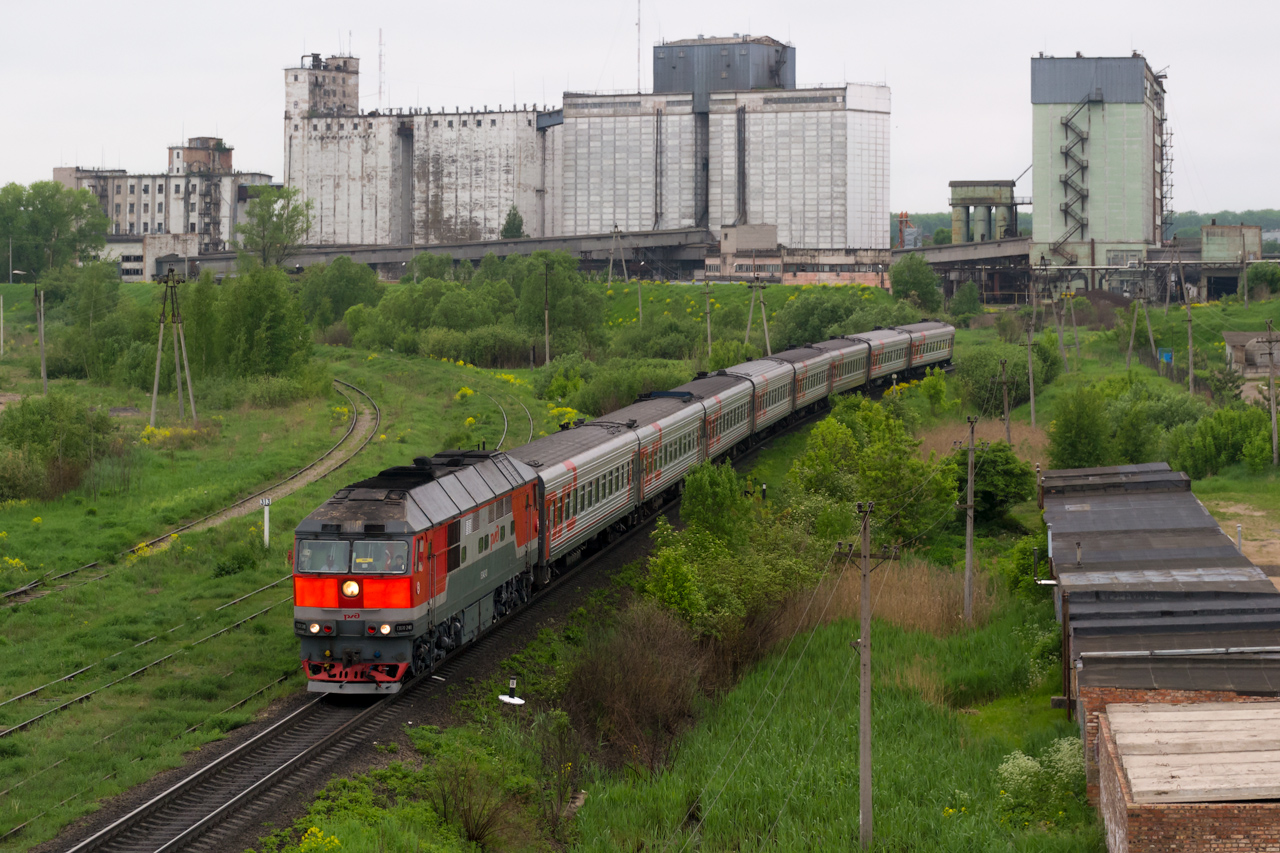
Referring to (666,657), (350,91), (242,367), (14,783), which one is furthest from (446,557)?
(350,91)

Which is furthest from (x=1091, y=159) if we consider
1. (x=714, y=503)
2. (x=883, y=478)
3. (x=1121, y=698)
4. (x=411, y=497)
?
(x=411, y=497)

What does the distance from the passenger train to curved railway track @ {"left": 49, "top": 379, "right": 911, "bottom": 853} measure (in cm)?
52

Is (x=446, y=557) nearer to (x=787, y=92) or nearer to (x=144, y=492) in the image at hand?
(x=144, y=492)

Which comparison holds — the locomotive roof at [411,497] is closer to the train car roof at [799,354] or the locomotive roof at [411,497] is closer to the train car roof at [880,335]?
the train car roof at [799,354]

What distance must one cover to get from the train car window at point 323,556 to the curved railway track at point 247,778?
8.36 feet

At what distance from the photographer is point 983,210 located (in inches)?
5866

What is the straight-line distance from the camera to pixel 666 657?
2653cm

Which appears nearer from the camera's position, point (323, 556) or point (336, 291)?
point (323, 556)

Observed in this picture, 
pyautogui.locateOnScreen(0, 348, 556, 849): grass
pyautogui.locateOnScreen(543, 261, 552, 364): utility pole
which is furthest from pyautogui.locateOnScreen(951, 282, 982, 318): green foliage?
pyautogui.locateOnScreen(0, 348, 556, 849): grass

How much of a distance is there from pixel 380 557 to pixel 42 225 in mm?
143100

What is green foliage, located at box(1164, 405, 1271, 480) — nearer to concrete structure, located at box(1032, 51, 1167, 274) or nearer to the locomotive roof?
the locomotive roof

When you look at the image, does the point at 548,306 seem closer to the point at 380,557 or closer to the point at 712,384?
the point at 712,384

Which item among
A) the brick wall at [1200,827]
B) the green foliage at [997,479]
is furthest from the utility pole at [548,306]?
the brick wall at [1200,827]

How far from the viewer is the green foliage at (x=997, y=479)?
47156 mm
